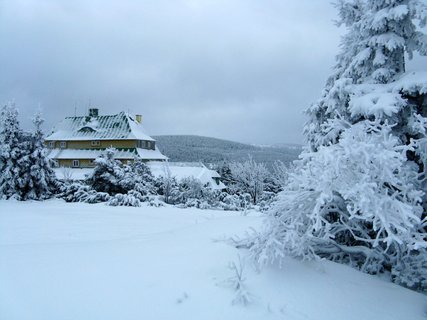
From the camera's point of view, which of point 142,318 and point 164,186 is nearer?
point 142,318

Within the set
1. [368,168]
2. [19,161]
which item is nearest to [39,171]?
[19,161]

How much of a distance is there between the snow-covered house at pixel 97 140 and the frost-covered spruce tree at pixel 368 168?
106ft

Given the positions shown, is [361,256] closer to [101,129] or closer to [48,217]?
[48,217]

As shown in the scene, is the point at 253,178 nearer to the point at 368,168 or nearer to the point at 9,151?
the point at 9,151

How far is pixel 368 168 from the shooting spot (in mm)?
4184

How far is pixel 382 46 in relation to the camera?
22.8 feet

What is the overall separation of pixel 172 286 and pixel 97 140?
3811 cm

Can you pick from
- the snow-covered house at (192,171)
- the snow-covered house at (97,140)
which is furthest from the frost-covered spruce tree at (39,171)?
the snow-covered house at (97,140)

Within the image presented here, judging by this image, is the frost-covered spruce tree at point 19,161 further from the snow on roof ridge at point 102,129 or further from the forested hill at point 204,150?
the forested hill at point 204,150

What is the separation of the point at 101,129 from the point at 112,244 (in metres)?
37.3

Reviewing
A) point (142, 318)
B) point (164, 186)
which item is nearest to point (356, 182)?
point (142, 318)

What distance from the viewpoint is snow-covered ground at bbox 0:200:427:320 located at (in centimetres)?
356

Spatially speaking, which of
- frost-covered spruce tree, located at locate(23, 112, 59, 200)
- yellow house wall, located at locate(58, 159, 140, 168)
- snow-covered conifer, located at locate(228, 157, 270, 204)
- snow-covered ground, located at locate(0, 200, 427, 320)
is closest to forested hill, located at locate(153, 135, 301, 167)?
yellow house wall, located at locate(58, 159, 140, 168)

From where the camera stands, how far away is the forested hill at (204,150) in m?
75.1
